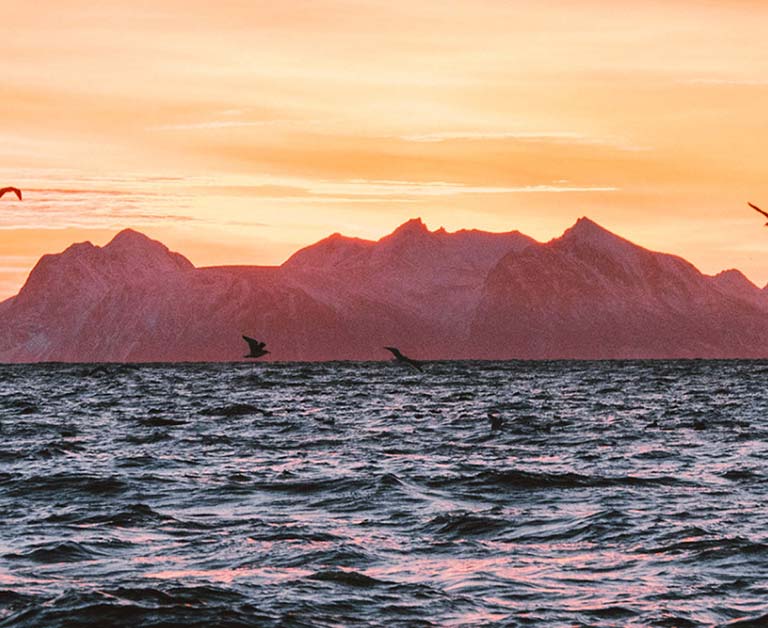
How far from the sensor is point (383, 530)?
2484 centimetres

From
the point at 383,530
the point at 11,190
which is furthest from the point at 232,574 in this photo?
the point at 11,190

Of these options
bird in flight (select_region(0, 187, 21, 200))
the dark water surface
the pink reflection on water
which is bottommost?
the dark water surface

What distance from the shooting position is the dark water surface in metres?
18.3

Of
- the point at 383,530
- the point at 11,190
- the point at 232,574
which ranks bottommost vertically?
the point at 383,530

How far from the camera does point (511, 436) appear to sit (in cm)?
4922

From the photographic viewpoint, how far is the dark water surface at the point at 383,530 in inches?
722

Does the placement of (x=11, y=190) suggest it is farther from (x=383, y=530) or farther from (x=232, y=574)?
(x=383, y=530)

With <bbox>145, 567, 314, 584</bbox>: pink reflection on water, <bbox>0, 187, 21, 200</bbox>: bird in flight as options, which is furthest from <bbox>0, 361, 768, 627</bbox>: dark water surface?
<bbox>0, 187, 21, 200</bbox>: bird in flight

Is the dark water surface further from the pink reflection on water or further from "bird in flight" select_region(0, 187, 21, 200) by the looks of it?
"bird in flight" select_region(0, 187, 21, 200)

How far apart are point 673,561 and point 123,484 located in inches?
586

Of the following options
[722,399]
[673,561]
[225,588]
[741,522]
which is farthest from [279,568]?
[722,399]

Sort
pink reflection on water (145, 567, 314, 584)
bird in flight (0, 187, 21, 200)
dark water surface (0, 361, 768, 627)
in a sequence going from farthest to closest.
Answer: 1. bird in flight (0, 187, 21, 200)
2. pink reflection on water (145, 567, 314, 584)
3. dark water surface (0, 361, 768, 627)

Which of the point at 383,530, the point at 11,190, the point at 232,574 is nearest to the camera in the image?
the point at 232,574

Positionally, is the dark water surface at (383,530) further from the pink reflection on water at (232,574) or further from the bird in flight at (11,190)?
the bird in flight at (11,190)
